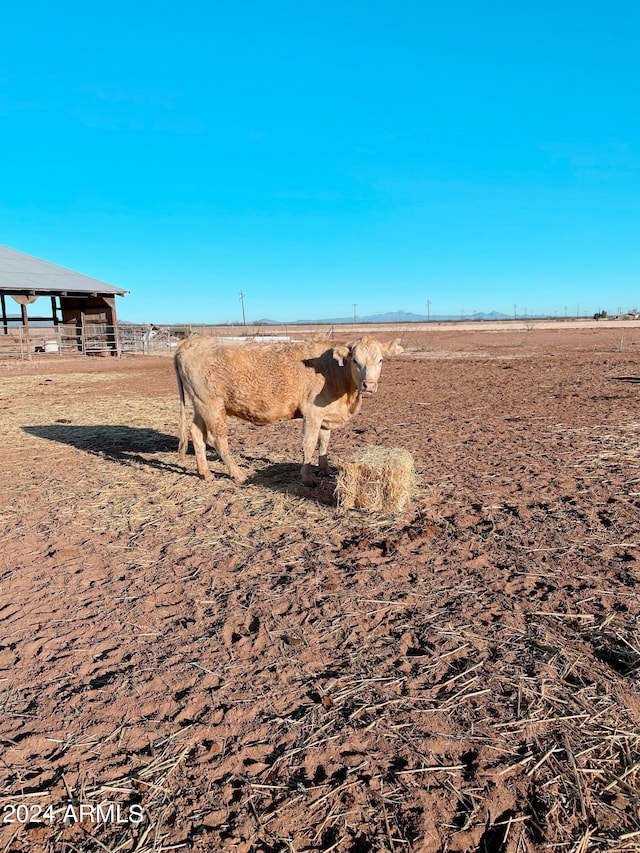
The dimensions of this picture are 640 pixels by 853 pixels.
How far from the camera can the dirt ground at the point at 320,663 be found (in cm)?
216

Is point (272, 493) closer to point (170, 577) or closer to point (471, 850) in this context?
point (170, 577)

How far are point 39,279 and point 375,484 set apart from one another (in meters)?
28.3

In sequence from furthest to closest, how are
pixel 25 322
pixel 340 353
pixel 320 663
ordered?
pixel 25 322 → pixel 340 353 → pixel 320 663

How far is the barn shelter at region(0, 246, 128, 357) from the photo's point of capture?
26438 millimetres

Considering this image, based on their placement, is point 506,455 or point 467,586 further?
point 506,455

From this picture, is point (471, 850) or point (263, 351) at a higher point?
point (263, 351)

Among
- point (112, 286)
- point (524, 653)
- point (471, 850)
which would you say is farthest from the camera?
point (112, 286)

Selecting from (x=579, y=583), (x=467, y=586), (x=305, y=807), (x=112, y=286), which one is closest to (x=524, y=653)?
(x=467, y=586)

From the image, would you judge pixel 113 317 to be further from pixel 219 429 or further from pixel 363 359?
pixel 363 359

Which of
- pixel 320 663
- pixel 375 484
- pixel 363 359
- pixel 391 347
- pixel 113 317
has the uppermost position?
pixel 113 317

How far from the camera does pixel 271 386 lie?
21.4 ft

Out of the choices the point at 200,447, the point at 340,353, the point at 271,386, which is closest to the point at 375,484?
the point at 340,353

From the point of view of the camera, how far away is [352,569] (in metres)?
4.24

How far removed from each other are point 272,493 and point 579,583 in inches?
134
